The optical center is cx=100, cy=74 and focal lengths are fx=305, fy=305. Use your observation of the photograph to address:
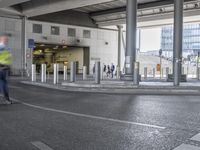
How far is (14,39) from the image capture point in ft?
115

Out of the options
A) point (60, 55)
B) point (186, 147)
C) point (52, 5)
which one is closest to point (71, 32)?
point (60, 55)

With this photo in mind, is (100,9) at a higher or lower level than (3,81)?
higher

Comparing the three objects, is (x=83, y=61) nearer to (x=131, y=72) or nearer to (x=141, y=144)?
(x=131, y=72)

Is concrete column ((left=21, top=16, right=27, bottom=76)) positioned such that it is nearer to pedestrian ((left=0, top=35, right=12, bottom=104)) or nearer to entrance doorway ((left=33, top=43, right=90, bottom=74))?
entrance doorway ((left=33, top=43, right=90, bottom=74))

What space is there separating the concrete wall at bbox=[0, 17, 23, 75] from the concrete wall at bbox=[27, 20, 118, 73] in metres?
1.28

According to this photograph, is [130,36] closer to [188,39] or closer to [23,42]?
[23,42]

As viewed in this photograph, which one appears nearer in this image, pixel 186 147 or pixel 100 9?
pixel 186 147

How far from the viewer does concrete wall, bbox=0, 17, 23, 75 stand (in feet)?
114

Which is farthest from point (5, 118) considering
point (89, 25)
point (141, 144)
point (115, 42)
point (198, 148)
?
point (115, 42)

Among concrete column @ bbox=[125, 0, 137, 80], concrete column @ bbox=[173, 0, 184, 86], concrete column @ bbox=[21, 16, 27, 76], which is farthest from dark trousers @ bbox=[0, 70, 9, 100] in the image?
concrete column @ bbox=[21, 16, 27, 76]

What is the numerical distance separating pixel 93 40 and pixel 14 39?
456 inches

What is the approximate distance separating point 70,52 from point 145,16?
13685 mm

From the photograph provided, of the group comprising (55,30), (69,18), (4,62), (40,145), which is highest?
(69,18)

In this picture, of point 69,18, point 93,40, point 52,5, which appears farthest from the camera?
point 93,40
